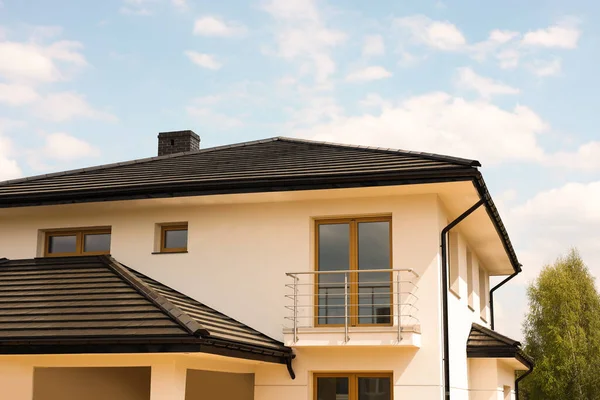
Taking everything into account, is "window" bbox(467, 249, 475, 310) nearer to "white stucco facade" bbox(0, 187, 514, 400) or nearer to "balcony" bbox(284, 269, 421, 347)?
"white stucco facade" bbox(0, 187, 514, 400)

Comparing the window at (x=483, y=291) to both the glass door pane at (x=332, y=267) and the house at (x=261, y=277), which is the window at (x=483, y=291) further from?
the glass door pane at (x=332, y=267)

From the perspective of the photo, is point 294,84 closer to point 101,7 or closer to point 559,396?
point 101,7

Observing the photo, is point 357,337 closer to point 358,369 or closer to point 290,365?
point 358,369

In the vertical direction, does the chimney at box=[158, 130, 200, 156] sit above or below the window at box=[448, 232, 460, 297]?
above

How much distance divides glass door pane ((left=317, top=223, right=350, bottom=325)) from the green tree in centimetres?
2669

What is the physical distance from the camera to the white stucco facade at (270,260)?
13.1 meters

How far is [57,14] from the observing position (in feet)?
50.1

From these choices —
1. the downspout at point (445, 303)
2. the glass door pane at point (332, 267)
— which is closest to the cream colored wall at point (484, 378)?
the downspout at point (445, 303)

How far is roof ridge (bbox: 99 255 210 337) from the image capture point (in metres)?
10.4

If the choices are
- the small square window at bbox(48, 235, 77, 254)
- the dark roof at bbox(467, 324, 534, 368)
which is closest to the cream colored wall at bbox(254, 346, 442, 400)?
the dark roof at bbox(467, 324, 534, 368)

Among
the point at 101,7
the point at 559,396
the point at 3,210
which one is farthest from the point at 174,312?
the point at 559,396

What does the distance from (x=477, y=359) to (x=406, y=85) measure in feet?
18.9

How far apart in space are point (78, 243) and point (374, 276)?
19.5ft

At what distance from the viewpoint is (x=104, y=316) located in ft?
37.2
